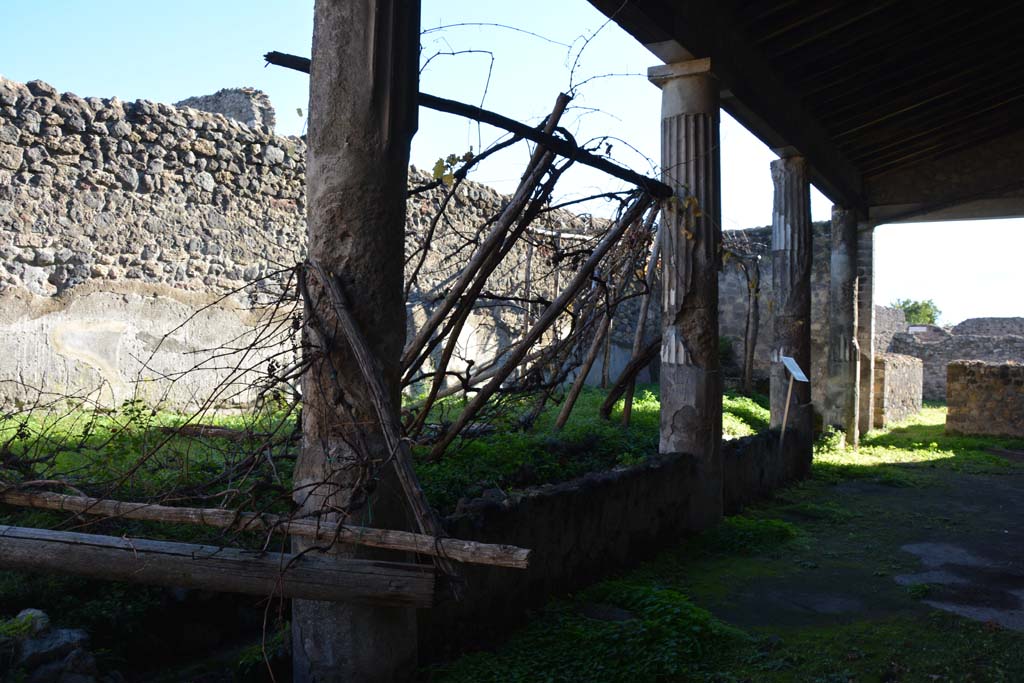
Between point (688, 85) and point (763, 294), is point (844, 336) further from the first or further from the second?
point (688, 85)

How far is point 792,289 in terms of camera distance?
29.0ft

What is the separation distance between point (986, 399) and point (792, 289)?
6.35 meters

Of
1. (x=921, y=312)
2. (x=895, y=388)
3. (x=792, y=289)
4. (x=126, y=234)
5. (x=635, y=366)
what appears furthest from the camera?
(x=921, y=312)

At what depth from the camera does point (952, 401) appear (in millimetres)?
13164

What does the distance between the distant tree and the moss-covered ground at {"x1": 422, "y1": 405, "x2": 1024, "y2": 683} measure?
30868mm

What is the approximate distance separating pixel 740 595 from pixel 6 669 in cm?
352

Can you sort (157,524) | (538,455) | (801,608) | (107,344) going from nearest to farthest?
(157,524), (801,608), (538,455), (107,344)

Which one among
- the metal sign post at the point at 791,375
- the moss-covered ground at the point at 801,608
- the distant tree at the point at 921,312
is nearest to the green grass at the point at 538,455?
the moss-covered ground at the point at 801,608

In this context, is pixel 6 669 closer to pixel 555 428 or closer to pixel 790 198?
pixel 555 428

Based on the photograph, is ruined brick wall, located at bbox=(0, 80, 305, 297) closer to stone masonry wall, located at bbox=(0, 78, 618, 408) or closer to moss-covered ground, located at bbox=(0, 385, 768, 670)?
stone masonry wall, located at bbox=(0, 78, 618, 408)

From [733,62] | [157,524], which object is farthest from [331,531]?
[733,62]

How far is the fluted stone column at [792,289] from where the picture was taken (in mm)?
8688

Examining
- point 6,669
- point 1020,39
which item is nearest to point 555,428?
point 6,669

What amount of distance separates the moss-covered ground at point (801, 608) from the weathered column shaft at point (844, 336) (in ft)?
13.4
